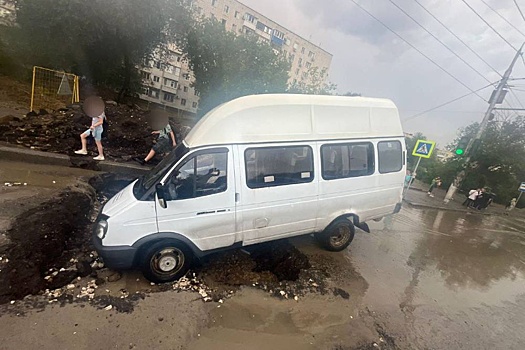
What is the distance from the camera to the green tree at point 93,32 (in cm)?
1353

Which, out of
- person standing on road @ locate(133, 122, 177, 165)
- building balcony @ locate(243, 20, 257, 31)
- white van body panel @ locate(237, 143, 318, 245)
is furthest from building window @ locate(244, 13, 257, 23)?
white van body panel @ locate(237, 143, 318, 245)

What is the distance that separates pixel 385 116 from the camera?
4.93m

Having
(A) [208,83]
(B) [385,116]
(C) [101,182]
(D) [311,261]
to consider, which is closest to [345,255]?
(D) [311,261]

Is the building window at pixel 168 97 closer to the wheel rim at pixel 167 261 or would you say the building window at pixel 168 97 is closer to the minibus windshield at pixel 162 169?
the minibus windshield at pixel 162 169

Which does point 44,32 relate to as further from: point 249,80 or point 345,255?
point 345,255

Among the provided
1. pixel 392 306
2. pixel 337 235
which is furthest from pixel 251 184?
pixel 392 306

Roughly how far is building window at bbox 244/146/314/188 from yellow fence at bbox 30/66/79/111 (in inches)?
410

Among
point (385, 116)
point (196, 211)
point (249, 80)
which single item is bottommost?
point (196, 211)

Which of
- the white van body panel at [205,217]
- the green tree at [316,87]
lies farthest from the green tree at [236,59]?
the white van body panel at [205,217]

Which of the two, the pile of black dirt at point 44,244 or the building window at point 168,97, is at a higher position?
the building window at point 168,97

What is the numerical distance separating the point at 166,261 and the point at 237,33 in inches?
1637

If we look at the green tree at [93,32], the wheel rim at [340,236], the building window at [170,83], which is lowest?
the wheel rim at [340,236]

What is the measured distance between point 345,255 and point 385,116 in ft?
9.34

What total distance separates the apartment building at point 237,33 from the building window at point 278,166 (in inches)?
1480
